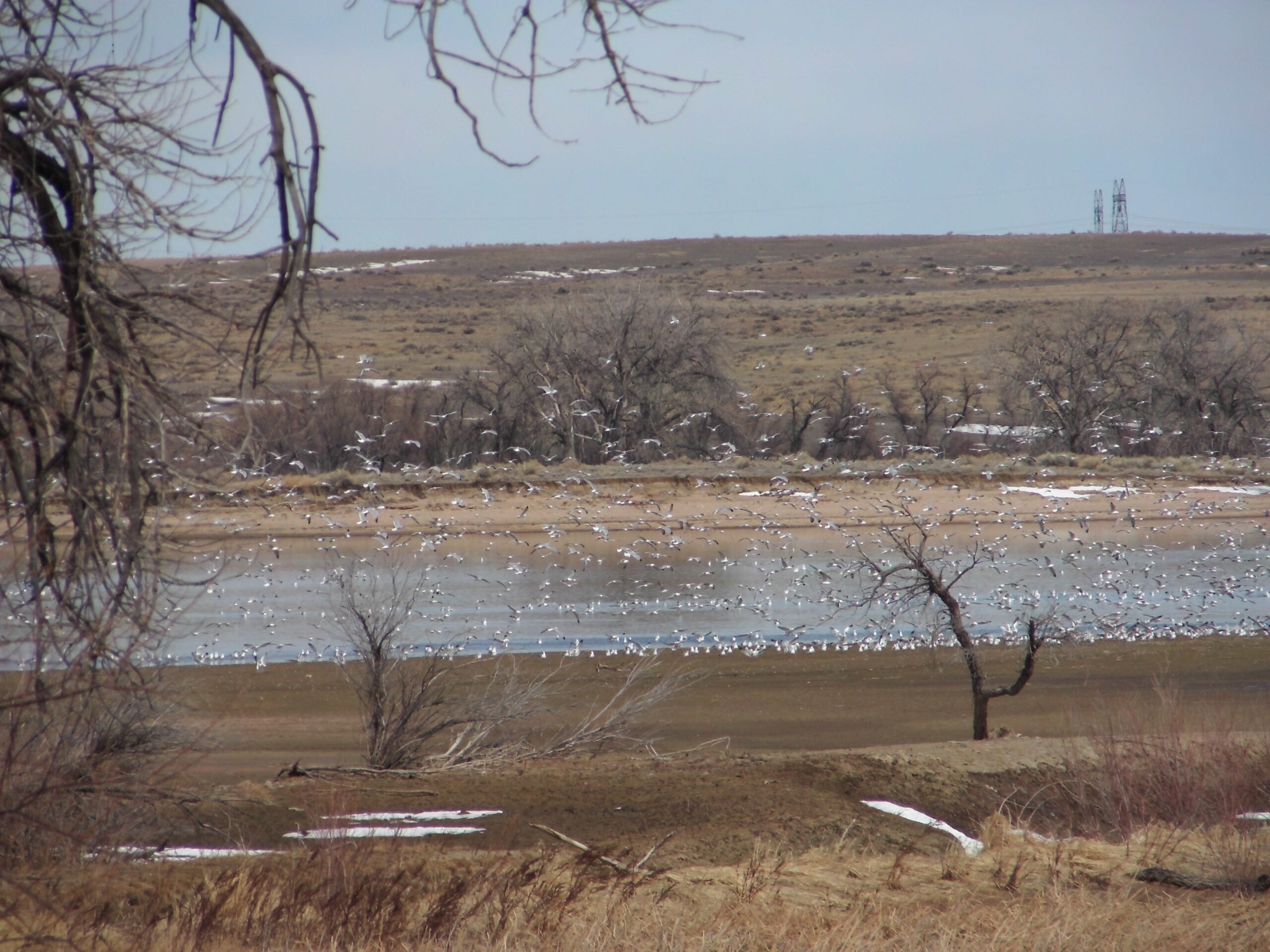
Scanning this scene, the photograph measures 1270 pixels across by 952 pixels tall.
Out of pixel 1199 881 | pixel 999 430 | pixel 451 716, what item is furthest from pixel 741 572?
pixel 999 430

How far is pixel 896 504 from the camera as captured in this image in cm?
2973

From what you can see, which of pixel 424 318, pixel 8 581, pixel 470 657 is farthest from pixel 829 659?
pixel 424 318

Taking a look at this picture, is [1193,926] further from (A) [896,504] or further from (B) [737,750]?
(A) [896,504]

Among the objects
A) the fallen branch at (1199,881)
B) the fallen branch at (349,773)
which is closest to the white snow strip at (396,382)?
the fallen branch at (349,773)

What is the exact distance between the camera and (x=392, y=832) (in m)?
8.11

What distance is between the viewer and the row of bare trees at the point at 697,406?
36375 millimetres

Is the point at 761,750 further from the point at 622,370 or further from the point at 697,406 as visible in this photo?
the point at 697,406

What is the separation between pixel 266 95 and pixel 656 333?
34207 millimetres

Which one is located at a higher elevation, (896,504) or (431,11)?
(431,11)

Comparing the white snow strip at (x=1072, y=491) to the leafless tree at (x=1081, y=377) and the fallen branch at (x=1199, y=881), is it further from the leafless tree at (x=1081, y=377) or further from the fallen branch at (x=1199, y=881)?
the fallen branch at (x=1199, y=881)

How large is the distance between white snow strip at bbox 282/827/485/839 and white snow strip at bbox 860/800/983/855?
10.1 ft

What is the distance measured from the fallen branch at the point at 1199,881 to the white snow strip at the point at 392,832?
4299mm

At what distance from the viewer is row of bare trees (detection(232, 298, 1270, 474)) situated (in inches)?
1432

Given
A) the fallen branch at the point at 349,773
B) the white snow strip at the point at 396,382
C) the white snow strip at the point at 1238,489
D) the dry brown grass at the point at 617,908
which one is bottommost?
the white snow strip at the point at 1238,489
